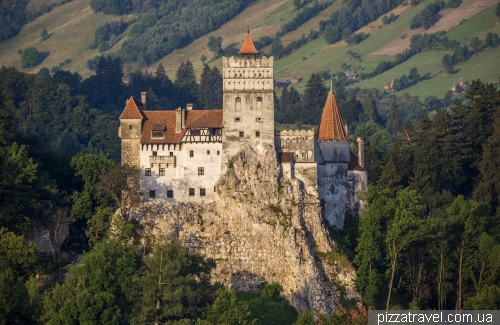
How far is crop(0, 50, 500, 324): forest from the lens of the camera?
84.9 meters

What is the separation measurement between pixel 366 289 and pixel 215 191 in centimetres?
1212

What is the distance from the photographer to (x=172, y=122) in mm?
95812

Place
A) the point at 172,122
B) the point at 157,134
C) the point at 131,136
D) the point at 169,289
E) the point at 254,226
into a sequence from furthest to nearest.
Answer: the point at 172,122
the point at 131,136
the point at 157,134
the point at 254,226
the point at 169,289

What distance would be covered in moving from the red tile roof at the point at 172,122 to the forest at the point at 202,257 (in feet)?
10.1

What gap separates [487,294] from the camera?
90.9 metres

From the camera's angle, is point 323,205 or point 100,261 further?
point 323,205

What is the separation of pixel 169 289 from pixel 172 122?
14617 millimetres

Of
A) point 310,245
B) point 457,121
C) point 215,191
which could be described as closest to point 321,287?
point 310,245

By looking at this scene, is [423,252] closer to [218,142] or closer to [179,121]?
[218,142]

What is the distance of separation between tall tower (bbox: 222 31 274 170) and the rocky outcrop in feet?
2.71

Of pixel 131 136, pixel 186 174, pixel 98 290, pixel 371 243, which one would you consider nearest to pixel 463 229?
pixel 371 243

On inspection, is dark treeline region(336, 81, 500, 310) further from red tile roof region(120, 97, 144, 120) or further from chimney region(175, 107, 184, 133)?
red tile roof region(120, 97, 144, 120)

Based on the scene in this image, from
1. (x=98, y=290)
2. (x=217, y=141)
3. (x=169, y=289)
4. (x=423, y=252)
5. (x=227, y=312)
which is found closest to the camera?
(x=98, y=290)

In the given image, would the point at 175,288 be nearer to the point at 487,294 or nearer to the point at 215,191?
the point at 215,191
